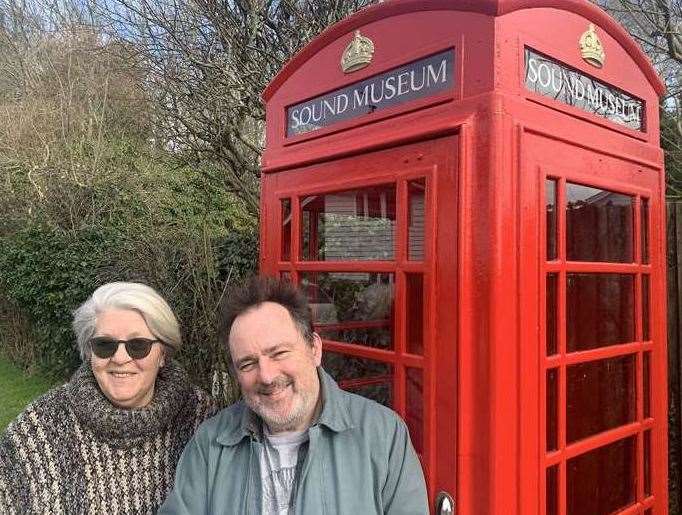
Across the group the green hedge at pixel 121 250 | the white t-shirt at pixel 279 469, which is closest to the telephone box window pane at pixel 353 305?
the white t-shirt at pixel 279 469

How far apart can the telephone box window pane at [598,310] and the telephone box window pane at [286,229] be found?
3.56 ft

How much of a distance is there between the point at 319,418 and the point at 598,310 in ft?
3.51

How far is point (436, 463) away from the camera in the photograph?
1612mm

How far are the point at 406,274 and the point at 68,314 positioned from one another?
19.3ft

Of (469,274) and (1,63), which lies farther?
(1,63)

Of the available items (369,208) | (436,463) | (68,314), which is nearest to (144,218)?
(68,314)

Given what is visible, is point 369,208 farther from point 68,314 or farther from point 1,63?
point 1,63

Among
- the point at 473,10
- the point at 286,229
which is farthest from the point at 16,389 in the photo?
the point at 473,10

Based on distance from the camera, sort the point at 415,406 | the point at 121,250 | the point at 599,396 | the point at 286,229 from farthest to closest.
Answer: the point at 121,250
the point at 286,229
the point at 599,396
the point at 415,406

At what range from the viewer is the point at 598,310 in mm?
1923

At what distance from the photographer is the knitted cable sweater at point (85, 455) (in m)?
1.82

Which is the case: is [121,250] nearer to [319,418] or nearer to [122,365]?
[122,365]

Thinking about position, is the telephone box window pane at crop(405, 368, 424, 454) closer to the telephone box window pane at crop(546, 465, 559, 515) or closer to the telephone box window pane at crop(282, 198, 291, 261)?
the telephone box window pane at crop(546, 465, 559, 515)

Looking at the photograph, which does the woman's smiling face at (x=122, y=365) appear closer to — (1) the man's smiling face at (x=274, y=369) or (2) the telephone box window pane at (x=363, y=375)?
(1) the man's smiling face at (x=274, y=369)
